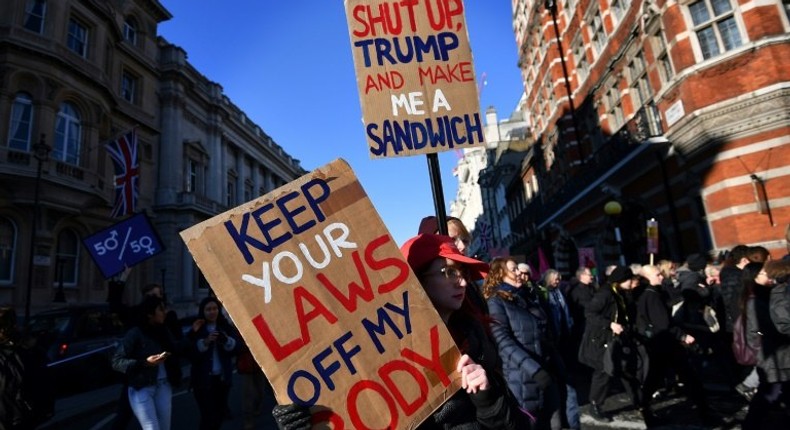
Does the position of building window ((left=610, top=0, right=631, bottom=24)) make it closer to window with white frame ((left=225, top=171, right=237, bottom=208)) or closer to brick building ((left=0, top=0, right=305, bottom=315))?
brick building ((left=0, top=0, right=305, bottom=315))

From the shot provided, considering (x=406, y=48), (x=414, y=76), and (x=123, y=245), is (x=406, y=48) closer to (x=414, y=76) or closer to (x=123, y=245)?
(x=414, y=76)

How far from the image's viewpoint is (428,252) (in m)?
2.03

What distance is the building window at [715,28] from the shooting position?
1095 centimetres

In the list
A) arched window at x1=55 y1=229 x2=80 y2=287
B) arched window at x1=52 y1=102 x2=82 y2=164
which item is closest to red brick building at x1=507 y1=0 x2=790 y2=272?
arched window at x1=52 y1=102 x2=82 y2=164

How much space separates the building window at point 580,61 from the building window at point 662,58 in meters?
5.93

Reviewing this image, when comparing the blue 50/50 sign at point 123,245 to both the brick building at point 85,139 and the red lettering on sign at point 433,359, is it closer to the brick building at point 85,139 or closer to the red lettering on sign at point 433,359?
the brick building at point 85,139

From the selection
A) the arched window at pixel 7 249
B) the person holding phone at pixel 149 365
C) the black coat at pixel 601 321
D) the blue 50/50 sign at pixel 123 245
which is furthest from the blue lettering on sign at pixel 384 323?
the arched window at pixel 7 249

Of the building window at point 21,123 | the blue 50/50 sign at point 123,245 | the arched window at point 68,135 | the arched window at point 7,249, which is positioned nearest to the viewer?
the blue 50/50 sign at point 123,245

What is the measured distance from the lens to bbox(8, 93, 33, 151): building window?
16281 mm

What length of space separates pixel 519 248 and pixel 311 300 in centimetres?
3270

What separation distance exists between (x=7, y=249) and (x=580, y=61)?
23.7 m

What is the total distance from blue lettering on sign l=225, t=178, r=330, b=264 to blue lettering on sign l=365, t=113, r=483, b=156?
0.90 m

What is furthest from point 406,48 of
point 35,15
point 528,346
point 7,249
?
point 35,15

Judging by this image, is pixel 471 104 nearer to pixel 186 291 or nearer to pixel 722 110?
pixel 722 110
